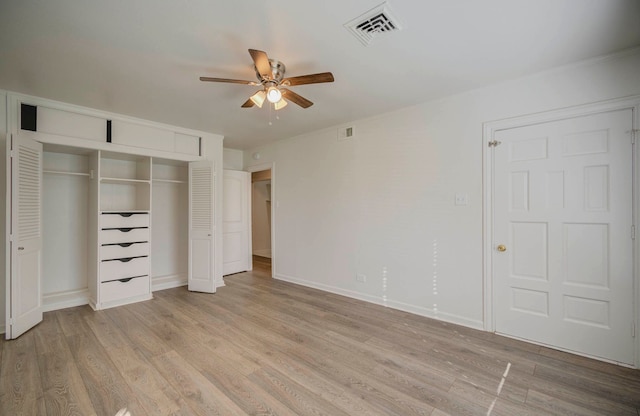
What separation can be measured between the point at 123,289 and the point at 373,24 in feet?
14.2

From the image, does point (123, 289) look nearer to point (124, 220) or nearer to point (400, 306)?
point (124, 220)

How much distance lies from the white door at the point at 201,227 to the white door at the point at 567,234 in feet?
12.8

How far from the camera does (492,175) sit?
285 centimetres

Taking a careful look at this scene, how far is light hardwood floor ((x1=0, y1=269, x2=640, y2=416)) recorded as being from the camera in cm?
182

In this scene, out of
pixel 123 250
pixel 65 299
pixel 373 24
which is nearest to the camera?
pixel 373 24

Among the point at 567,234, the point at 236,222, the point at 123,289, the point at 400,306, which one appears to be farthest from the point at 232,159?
the point at 567,234

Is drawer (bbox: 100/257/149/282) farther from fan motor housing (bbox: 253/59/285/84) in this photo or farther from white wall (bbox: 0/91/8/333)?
fan motor housing (bbox: 253/59/285/84)

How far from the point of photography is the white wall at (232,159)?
5.69 m

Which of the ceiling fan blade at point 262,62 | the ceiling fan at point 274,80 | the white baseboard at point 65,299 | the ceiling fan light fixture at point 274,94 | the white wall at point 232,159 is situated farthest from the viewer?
the white wall at point 232,159

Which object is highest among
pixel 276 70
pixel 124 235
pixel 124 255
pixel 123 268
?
pixel 276 70

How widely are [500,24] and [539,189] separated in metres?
1.58

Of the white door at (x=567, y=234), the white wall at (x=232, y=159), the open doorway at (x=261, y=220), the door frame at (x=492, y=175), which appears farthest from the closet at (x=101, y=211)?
the white door at (x=567, y=234)

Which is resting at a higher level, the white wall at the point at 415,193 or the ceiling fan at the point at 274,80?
the ceiling fan at the point at 274,80

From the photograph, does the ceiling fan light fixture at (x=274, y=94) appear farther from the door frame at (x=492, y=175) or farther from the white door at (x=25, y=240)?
the white door at (x=25, y=240)
